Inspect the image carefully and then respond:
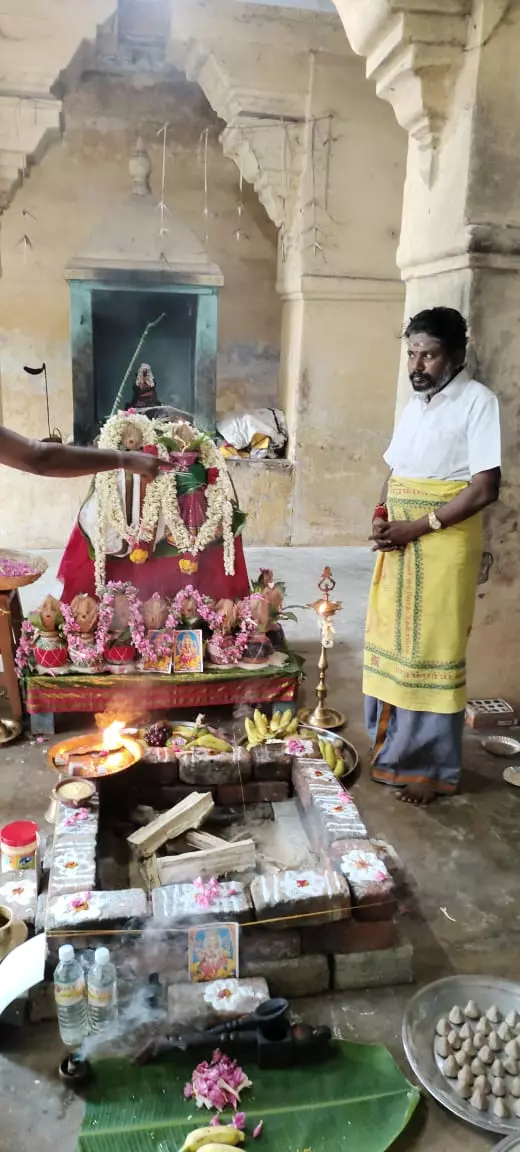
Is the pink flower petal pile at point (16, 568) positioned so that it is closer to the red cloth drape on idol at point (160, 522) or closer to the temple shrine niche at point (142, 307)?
the red cloth drape on idol at point (160, 522)

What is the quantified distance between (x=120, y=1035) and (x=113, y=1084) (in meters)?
0.13

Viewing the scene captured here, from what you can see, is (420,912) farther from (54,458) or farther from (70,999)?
(54,458)

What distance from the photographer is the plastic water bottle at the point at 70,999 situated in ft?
8.10

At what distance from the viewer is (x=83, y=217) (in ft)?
26.8

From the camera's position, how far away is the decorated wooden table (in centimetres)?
445

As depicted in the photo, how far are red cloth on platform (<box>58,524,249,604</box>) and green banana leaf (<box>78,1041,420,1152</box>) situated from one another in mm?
2670

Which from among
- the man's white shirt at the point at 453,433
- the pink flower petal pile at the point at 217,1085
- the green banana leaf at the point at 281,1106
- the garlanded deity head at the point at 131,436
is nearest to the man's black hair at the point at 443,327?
the man's white shirt at the point at 453,433

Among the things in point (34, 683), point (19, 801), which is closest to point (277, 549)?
point (34, 683)

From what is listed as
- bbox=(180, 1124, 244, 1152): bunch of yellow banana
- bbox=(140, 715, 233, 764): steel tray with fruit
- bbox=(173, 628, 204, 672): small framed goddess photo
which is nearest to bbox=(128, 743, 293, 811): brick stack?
bbox=(140, 715, 233, 764): steel tray with fruit

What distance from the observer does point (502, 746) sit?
4508 millimetres

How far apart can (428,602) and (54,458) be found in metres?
1.77

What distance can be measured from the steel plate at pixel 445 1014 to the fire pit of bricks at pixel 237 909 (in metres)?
0.18

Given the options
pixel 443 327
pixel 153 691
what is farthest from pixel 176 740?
pixel 443 327

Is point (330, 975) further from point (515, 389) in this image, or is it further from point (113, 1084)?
point (515, 389)
